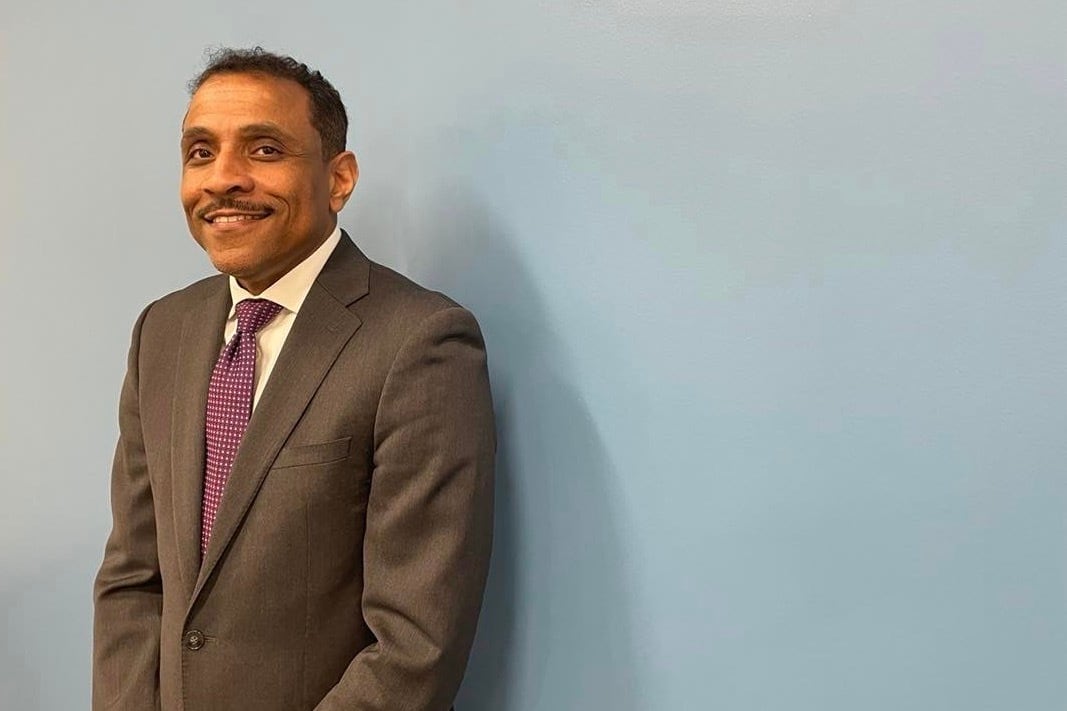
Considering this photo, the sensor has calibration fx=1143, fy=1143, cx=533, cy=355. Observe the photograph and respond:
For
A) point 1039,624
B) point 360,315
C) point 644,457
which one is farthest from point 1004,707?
point 360,315

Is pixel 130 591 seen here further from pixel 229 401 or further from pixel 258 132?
pixel 258 132

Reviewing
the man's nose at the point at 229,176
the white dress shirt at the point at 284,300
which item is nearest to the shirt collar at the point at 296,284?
the white dress shirt at the point at 284,300

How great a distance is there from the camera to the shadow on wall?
1361mm

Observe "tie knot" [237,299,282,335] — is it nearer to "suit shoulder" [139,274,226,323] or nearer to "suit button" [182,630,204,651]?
"suit shoulder" [139,274,226,323]

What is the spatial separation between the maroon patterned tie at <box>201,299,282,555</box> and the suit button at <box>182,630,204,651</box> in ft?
0.30

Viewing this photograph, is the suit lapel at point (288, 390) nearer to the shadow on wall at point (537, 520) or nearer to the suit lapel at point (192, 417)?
the suit lapel at point (192, 417)

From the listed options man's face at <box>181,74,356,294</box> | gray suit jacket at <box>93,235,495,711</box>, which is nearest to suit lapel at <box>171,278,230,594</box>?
gray suit jacket at <box>93,235,495,711</box>

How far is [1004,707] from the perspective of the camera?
1111mm

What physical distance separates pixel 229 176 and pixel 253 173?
0.09ft

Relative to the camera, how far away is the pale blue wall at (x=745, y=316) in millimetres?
1089

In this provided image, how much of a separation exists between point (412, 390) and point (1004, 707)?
68 cm

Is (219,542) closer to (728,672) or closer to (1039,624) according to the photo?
(728,672)

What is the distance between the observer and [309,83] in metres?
1.38

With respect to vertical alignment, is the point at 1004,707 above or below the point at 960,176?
below
